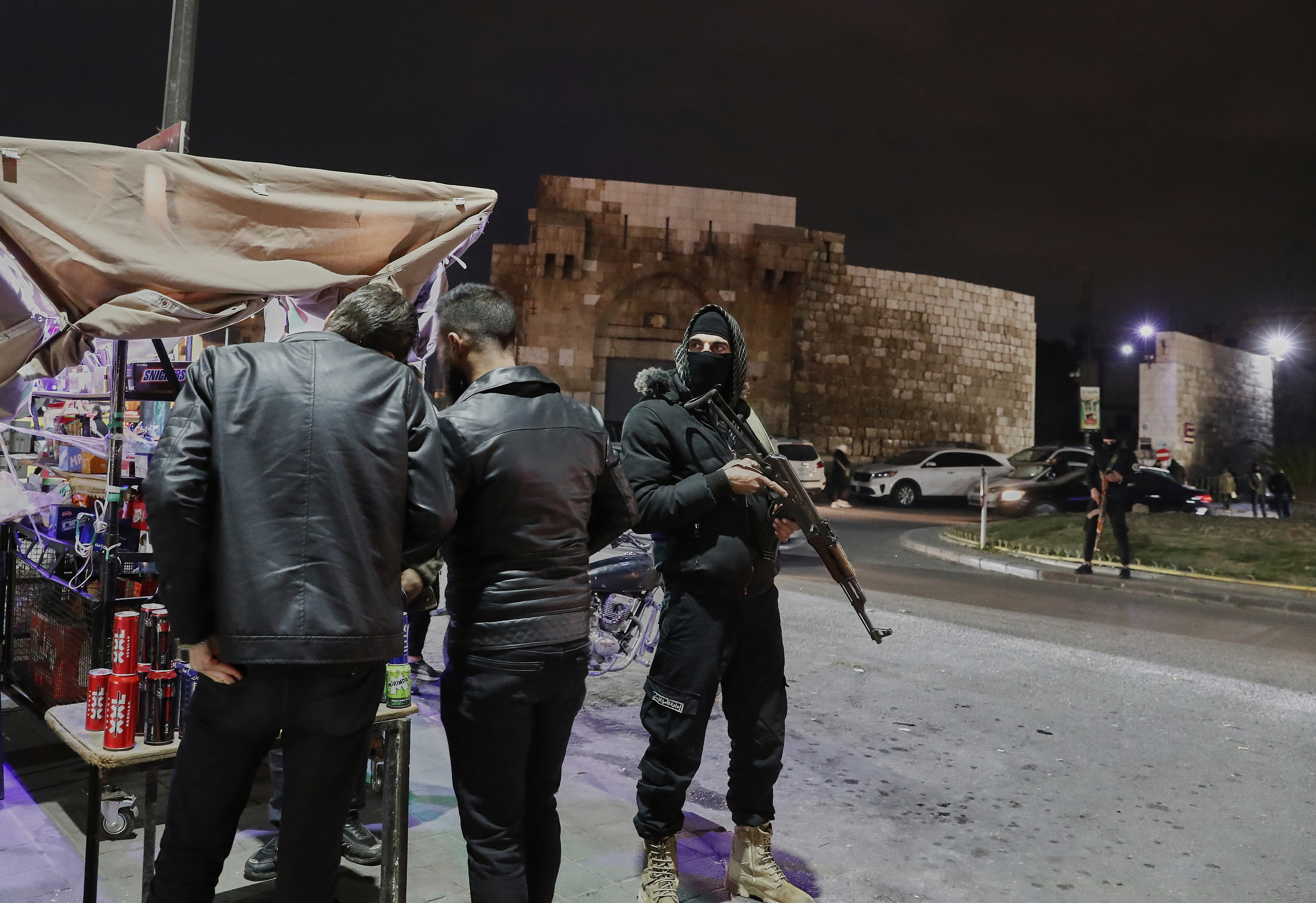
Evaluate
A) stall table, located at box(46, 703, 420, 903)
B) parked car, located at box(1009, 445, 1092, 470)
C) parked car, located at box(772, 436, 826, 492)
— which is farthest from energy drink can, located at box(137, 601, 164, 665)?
parked car, located at box(1009, 445, 1092, 470)

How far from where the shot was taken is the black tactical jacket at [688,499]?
3135 mm

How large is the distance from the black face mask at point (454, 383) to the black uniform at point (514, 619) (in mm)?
134

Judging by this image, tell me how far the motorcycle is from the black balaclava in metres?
2.92

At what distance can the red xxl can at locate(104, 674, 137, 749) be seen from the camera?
2789mm

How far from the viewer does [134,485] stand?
11.9ft

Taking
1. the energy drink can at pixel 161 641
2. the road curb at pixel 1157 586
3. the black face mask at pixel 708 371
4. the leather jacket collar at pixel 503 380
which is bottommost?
the road curb at pixel 1157 586

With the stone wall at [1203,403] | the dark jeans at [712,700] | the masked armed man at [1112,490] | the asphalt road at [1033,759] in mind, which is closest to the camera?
the dark jeans at [712,700]

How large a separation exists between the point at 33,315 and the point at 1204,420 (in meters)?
41.5

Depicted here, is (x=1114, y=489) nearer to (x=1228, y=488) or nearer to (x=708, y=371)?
(x=708, y=371)

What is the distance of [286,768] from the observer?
215 centimetres

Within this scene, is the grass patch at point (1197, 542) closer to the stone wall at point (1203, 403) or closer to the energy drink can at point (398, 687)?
the energy drink can at point (398, 687)

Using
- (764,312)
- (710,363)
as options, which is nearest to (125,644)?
(710,363)

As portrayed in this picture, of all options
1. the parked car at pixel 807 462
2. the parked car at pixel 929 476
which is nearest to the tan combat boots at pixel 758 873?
the parked car at pixel 807 462

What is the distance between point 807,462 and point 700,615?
20443mm
